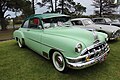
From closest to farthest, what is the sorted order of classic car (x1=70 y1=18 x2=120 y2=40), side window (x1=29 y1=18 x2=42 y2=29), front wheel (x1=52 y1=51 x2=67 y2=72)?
front wheel (x1=52 y1=51 x2=67 y2=72) → side window (x1=29 y1=18 x2=42 y2=29) → classic car (x1=70 y1=18 x2=120 y2=40)

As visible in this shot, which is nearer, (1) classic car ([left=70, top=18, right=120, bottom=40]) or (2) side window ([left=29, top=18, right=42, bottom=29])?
(2) side window ([left=29, top=18, right=42, bottom=29])

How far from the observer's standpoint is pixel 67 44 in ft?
10.1

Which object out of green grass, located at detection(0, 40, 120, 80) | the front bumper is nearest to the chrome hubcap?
green grass, located at detection(0, 40, 120, 80)

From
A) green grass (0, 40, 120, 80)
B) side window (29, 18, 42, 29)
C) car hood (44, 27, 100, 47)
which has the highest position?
side window (29, 18, 42, 29)

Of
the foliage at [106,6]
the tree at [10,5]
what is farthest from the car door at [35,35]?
the foliage at [106,6]

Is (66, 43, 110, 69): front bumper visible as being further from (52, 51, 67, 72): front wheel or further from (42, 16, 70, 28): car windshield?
(42, 16, 70, 28): car windshield

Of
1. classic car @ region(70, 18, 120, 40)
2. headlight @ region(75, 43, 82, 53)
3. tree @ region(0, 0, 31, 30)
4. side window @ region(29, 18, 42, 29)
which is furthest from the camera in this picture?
tree @ region(0, 0, 31, 30)

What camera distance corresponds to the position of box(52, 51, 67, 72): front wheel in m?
3.39

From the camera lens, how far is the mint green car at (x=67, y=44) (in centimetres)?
301

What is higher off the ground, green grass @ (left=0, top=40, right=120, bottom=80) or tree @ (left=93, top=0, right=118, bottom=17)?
tree @ (left=93, top=0, right=118, bottom=17)

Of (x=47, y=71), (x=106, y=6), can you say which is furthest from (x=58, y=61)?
(x=106, y=6)

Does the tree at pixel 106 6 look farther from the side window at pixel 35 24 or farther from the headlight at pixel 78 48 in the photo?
the headlight at pixel 78 48

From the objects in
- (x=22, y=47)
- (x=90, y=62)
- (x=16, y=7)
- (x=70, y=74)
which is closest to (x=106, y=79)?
(x=90, y=62)

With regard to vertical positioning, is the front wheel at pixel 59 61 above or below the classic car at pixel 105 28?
below
